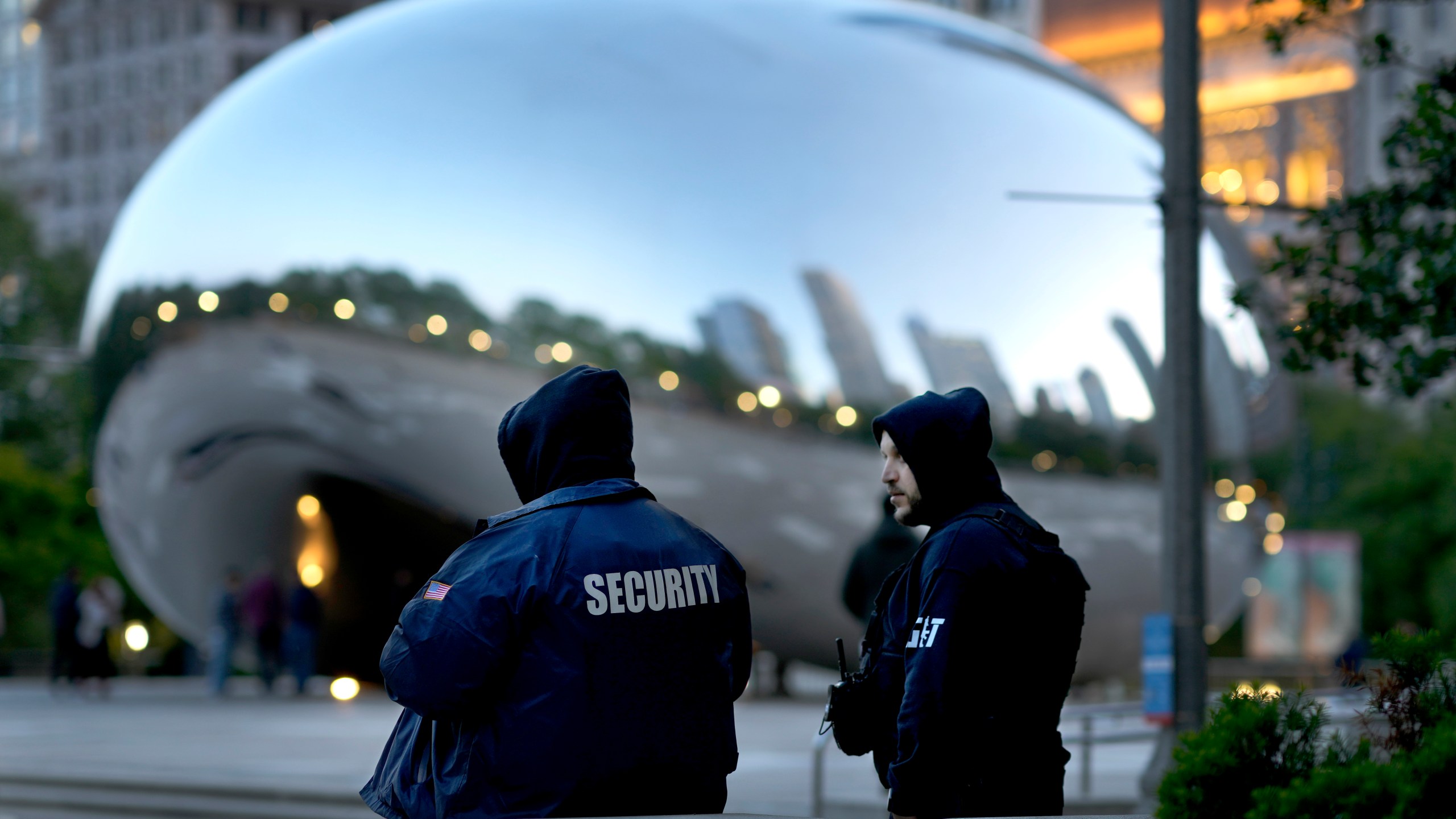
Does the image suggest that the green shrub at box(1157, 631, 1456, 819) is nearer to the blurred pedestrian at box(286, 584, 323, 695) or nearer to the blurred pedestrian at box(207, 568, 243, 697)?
the blurred pedestrian at box(286, 584, 323, 695)

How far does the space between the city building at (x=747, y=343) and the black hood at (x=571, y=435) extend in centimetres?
1245

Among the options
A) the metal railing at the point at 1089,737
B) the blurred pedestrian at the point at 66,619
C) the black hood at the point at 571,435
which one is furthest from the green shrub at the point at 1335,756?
the blurred pedestrian at the point at 66,619

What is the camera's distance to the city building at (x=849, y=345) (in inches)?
657

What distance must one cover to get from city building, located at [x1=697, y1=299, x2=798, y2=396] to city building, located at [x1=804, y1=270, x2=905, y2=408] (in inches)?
18.0

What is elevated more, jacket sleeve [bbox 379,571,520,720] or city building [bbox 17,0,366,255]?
city building [bbox 17,0,366,255]

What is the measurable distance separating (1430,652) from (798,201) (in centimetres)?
1307

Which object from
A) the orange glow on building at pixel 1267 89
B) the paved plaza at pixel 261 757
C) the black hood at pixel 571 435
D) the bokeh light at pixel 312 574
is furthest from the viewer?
the orange glow on building at pixel 1267 89

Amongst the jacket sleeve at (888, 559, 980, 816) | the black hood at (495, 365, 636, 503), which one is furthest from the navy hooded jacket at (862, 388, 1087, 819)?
the black hood at (495, 365, 636, 503)

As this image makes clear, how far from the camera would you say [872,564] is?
11.3 meters

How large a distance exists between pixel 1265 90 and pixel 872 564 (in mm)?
91920

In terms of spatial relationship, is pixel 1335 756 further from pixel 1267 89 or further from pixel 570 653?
pixel 1267 89

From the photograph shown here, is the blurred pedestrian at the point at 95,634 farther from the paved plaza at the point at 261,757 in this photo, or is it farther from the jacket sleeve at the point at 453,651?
the jacket sleeve at the point at 453,651

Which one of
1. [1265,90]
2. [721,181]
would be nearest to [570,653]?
[721,181]

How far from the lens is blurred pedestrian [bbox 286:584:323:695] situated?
21078 mm
